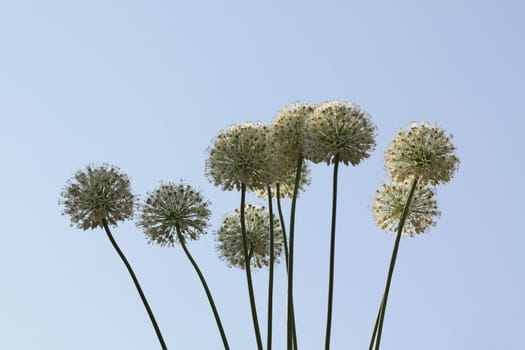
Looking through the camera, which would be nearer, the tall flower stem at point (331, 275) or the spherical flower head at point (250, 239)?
the tall flower stem at point (331, 275)

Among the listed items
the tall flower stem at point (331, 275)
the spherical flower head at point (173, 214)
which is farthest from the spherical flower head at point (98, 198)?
the tall flower stem at point (331, 275)

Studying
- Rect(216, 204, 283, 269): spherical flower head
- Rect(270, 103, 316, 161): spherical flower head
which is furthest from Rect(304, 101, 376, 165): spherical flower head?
Rect(216, 204, 283, 269): spherical flower head

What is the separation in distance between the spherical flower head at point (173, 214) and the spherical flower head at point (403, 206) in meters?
1.31

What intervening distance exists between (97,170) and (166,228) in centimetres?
65

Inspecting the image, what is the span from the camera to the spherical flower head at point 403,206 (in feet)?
16.9

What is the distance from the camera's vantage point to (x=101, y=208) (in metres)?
4.80

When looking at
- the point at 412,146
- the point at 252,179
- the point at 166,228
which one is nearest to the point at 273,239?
the point at 252,179

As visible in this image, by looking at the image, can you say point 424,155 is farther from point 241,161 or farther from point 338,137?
point 241,161

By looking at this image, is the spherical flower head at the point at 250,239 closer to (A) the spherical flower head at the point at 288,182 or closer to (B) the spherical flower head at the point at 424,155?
(A) the spherical flower head at the point at 288,182

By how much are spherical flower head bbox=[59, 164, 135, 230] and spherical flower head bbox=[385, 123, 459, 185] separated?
1.95 metres

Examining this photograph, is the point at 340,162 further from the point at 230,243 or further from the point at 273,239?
the point at 230,243

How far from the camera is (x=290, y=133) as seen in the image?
4957 mm

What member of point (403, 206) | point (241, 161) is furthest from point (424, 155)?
point (241, 161)

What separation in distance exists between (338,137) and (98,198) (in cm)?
171
